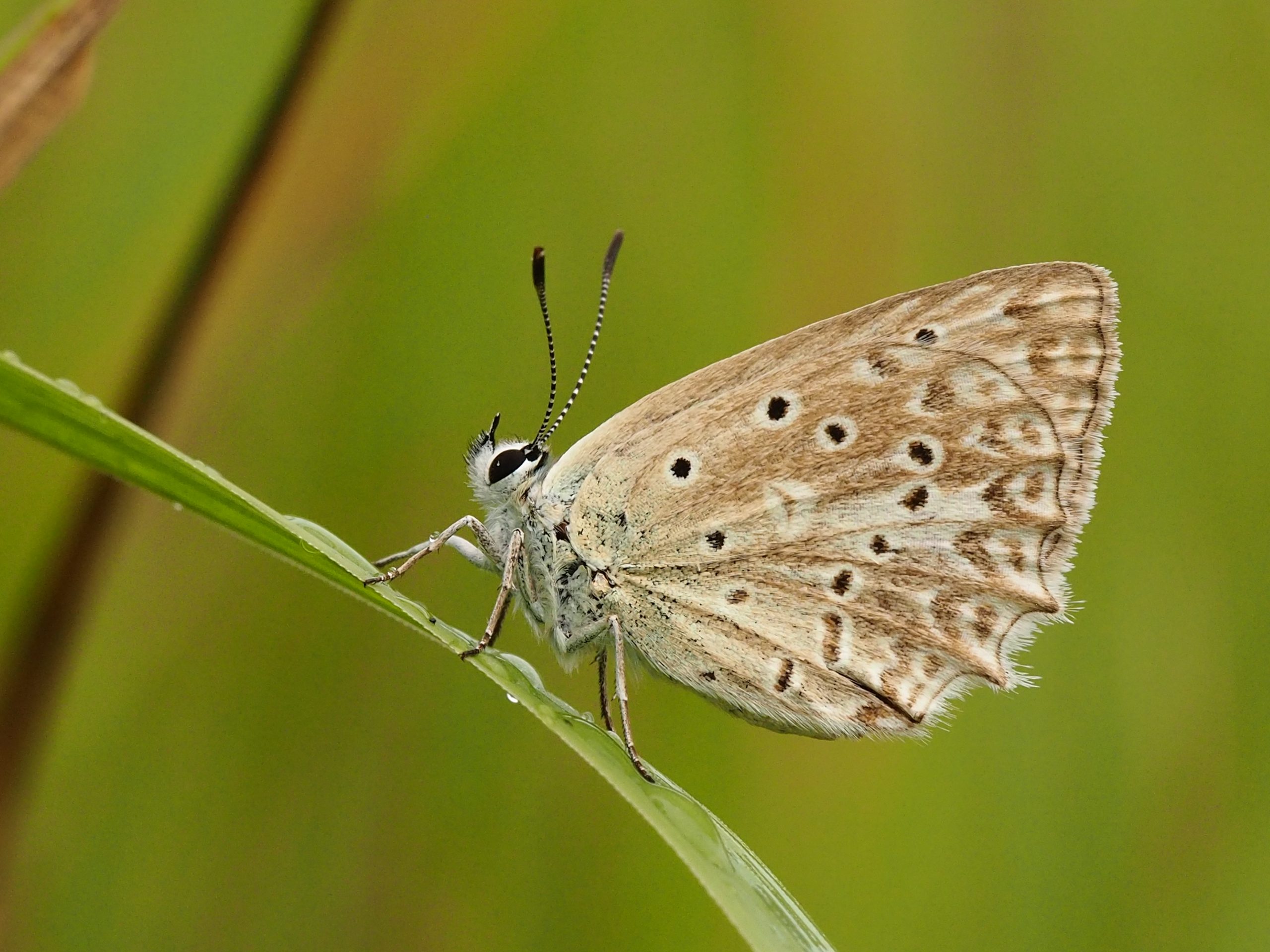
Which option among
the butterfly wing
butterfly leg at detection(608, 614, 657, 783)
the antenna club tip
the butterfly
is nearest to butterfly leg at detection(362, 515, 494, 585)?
the butterfly

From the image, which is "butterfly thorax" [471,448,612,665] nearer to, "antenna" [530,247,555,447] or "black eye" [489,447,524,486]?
"black eye" [489,447,524,486]

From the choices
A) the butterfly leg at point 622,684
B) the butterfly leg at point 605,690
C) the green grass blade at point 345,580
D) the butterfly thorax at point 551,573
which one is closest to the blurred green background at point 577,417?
the butterfly leg at point 605,690

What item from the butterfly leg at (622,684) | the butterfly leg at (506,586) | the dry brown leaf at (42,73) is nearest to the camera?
the dry brown leaf at (42,73)

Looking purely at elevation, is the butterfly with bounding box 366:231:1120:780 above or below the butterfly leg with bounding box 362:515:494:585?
above

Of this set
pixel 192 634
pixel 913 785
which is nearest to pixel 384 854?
pixel 192 634

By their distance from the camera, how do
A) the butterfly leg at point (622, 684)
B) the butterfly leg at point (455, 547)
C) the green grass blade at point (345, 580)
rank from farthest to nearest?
the butterfly leg at point (455, 547) < the butterfly leg at point (622, 684) < the green grass blade at point (345, 580)

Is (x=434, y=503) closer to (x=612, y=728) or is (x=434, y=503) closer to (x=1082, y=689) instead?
(x=612, y=728)

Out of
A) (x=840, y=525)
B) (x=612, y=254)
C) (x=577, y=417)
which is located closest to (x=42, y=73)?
(x=612, y=254)

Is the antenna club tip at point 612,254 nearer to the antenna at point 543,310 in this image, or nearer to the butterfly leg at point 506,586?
the antenna at point 543,310
